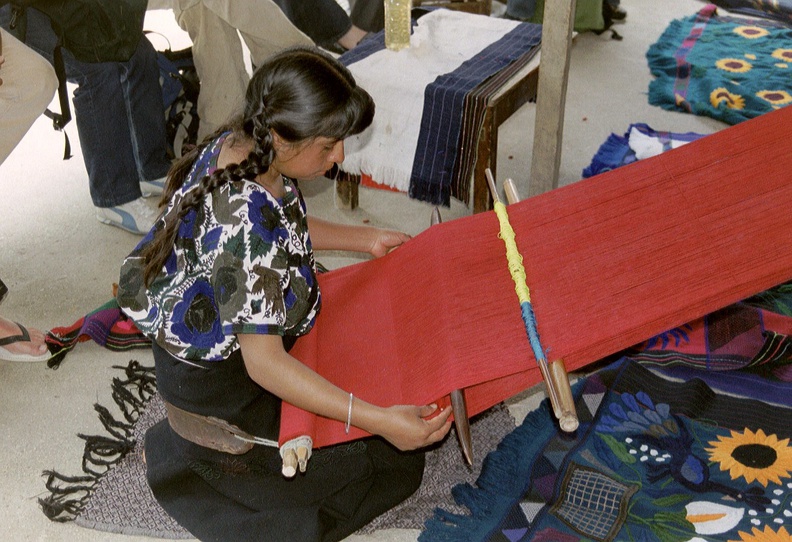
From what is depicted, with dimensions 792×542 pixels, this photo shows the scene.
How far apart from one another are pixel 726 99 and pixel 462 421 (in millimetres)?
2597

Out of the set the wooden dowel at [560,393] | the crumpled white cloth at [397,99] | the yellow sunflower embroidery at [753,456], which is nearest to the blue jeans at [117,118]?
the crumpled white cloth at [397,99]

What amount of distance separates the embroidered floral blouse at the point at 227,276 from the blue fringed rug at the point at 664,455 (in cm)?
56

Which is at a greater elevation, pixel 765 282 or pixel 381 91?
pixel 765 282

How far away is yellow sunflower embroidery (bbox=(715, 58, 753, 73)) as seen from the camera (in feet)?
12.0

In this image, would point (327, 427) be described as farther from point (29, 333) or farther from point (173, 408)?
point (29, 333)

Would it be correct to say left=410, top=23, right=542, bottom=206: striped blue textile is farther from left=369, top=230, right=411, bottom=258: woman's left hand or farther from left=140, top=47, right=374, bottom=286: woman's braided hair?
left=140, top=47, right=374, bottom=286: woman's braided hair

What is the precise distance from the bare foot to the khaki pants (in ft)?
3.00

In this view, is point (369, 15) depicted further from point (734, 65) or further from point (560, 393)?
point (560, 393)

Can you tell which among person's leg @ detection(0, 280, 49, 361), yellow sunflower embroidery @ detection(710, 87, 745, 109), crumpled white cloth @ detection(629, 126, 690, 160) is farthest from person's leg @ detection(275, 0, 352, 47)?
person's leg @ detection(0, 280, 49, 361)

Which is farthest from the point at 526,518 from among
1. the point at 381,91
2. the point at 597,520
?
the point at 381,91

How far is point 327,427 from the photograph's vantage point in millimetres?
1536

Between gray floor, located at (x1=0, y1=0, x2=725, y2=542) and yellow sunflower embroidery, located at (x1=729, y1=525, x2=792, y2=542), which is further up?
yellow sunflower embroidery, located at (x1=729, y1=525, x2=792, y2=542)

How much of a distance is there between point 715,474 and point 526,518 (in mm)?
409

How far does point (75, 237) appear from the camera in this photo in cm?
280
